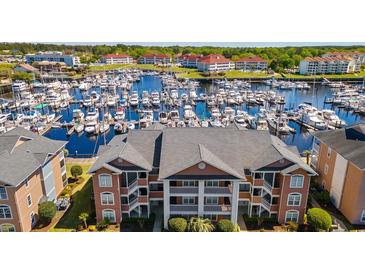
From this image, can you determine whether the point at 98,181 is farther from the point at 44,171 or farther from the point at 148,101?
the point at 148,101

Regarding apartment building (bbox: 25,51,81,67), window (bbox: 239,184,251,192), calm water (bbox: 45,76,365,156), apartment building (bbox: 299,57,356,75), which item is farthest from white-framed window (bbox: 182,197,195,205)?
apartment building (bbox: 25,51,81,67)

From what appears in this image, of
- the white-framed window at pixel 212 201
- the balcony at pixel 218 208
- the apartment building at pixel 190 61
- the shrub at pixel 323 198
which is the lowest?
the shrub at pixel 323 198

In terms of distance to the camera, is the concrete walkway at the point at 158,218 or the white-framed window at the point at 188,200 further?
the white-framed window at the point at 188,200

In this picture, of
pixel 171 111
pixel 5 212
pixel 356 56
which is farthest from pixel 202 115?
pixel 356 56

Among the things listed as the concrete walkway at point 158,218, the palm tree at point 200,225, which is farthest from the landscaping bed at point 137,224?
the palm tree at point 200,225

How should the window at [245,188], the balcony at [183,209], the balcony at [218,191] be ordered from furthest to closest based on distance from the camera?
1. the window at [245,188]
2. the balcony at [183,209]
3. the balcony at [218,191]

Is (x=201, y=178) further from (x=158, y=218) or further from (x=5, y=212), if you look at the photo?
(x=5, y=212)

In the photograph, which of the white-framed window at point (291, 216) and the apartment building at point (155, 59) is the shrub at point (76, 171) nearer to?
the white-framed window at point (291, 216)
